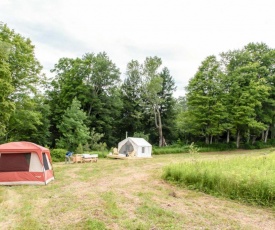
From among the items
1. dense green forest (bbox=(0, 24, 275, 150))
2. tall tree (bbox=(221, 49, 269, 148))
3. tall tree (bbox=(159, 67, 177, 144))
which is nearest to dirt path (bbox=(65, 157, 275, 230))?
dense green forest (bbox=(0, 24, 275, 150))

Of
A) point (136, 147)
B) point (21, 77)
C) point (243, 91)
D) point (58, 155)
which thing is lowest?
point (58, 155)

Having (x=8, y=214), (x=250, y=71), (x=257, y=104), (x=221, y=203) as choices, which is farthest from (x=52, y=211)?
(x=250, y=71)

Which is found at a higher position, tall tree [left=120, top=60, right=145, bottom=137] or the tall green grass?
tall tree [left=120, top=60, right=145, bottom=137]

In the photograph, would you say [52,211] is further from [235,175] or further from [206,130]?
[206,130]

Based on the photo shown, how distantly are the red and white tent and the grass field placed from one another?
27.7 inches

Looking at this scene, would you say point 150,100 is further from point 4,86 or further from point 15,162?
point 15,162

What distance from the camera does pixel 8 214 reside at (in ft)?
17.0

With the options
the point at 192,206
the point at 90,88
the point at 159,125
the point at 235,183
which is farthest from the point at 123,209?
the point at 159,125

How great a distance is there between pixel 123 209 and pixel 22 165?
213 inches

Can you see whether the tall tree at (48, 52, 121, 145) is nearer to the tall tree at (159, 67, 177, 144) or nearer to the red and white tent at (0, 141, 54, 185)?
the tall tree at (159, 67, 177, 144)

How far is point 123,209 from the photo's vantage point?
545 centimetres

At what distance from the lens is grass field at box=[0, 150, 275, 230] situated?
4566 mm

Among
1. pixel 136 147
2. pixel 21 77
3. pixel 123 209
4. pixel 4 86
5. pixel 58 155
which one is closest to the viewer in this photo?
pixel 123 209

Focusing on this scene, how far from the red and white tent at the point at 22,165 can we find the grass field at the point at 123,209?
2.31 ft
